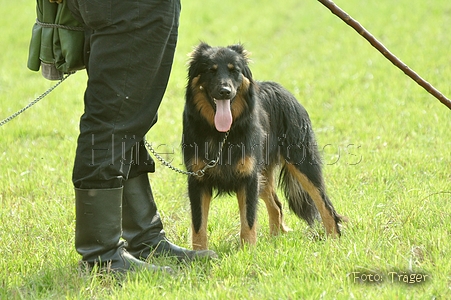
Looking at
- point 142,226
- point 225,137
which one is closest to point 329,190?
point 225,137

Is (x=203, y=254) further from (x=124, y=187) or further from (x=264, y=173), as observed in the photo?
(x=264, y=173)

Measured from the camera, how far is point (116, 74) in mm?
3504

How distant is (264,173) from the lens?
5219 mm

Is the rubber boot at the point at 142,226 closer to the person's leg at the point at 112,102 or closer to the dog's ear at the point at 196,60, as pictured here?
the person's leg at the point at 112,102

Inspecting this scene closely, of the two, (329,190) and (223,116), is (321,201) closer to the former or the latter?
(329,190)

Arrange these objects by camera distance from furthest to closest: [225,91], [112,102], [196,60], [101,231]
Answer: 1. [196,60]
2. [225,91]
3. [101,231]
4. [112,102]

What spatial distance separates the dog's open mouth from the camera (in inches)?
175

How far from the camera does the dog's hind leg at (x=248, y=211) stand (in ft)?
14.9

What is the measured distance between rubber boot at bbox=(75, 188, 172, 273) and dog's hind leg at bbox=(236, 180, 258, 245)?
0.93 m

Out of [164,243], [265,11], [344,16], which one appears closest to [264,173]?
[164,243]

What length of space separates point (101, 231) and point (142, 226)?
515 mm

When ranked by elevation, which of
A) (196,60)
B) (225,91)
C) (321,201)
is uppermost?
(196,60)

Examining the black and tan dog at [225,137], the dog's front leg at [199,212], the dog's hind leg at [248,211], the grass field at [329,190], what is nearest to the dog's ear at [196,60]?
the black and tan dog at [225,137]

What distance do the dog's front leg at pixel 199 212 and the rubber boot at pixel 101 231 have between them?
0.76m
